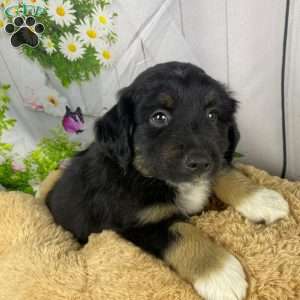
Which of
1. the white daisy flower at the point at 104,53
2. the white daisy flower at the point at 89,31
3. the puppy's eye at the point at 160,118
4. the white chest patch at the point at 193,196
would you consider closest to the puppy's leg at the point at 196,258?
the white chest patch at the point at 193,196

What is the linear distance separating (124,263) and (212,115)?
2.73ft

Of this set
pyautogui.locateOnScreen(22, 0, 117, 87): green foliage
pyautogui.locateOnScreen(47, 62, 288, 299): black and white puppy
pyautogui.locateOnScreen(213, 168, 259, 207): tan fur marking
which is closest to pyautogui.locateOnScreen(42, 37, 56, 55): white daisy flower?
pyautogui.locateOnScreen(22, 0, 117, 87): green foliage

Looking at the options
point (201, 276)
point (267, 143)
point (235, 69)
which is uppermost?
point (235, 69)

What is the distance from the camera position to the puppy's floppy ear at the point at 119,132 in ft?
6.16

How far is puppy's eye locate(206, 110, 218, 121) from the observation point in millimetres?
1925

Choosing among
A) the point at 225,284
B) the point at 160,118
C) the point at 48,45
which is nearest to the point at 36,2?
the point at 48,45

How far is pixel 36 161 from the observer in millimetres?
3236

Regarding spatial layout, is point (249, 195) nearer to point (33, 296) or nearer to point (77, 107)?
point (33, 296)

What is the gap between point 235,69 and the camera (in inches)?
102

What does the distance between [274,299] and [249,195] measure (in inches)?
23.0

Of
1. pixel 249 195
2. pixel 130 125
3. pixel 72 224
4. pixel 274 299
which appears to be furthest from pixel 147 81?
pixel 274 299

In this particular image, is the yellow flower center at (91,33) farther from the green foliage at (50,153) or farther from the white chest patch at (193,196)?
the white chest patch at (193,196)

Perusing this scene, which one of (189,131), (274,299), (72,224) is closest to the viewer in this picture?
(274,299)

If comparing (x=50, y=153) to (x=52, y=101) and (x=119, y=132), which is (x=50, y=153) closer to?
(x=52, y=101)
